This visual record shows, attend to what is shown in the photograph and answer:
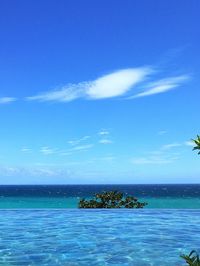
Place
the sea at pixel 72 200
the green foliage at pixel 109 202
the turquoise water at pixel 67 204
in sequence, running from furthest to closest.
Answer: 1. the sea at pixel 72 200
2. the turquoise water at pixel 67 204
3. the green foliage at pixel 109 202

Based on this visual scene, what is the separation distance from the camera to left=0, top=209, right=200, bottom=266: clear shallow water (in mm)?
11789

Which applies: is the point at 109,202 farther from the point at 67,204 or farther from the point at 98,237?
the point at 67,204

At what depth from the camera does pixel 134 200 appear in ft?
A: 82.9

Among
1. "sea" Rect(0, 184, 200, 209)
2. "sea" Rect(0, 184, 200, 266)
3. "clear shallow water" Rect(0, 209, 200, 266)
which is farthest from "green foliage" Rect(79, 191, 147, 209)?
"sea" Rect(0, 184, 200, 209)

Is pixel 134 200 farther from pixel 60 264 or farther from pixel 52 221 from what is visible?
pixel 60 264

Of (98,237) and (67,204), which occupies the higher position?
(67,204)

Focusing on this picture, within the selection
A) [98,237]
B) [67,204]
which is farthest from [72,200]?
[98,237]

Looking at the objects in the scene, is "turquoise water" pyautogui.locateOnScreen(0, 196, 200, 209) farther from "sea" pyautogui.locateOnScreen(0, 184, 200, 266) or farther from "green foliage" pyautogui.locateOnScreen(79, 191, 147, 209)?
"sea" pyautogui.locateOnScreen(0, 184, 200, 266)

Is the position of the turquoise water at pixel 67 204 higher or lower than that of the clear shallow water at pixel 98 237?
higher

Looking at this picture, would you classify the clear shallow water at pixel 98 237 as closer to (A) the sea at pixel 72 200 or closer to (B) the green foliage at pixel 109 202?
(B) the green foliage at pixel 109 202

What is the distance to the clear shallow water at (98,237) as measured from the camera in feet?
38.7

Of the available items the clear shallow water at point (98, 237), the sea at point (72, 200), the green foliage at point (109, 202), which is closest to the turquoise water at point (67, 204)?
the sea at point (72, 200)

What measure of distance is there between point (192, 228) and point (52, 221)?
5.87m

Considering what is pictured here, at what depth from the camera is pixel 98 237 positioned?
15125 millimetres
